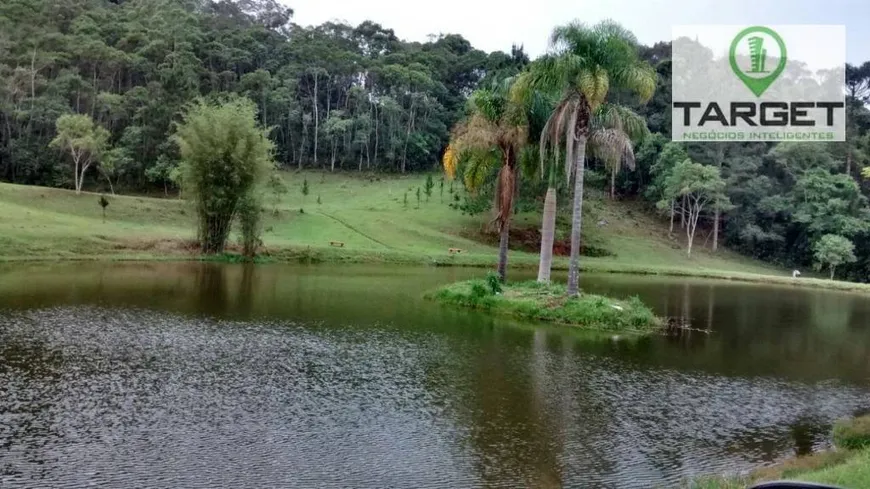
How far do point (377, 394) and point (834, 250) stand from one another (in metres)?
64.0

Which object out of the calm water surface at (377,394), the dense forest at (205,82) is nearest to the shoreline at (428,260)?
the calm water surface at (377,394)

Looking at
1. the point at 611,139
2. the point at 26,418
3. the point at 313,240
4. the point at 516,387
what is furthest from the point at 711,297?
the point at 26,418

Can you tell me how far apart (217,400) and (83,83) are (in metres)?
76.4

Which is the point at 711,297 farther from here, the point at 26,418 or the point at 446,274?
the point at 26,418

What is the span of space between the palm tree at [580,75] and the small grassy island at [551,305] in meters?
1.40

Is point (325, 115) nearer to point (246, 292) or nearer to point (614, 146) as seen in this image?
point (246, 292)

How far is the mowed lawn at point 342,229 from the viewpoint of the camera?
44375 millimetres

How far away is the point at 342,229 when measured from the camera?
196ft

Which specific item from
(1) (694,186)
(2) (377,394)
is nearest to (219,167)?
(2) (377,394)

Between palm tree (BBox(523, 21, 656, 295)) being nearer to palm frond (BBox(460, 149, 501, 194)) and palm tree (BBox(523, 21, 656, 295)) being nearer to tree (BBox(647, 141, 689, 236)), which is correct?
palm frond (BBox(460, 149, 501, 194))

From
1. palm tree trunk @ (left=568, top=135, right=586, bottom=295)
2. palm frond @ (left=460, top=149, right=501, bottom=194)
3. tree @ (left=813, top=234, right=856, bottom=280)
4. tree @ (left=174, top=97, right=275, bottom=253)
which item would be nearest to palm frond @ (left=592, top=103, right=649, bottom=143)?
palm tree trunk @ (left=568, top=135, right=586, bottom=295)

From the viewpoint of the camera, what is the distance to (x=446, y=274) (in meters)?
44.8

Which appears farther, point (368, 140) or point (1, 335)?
point (368, 140)

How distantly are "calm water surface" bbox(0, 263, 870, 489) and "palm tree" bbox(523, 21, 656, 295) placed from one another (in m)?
8.47
